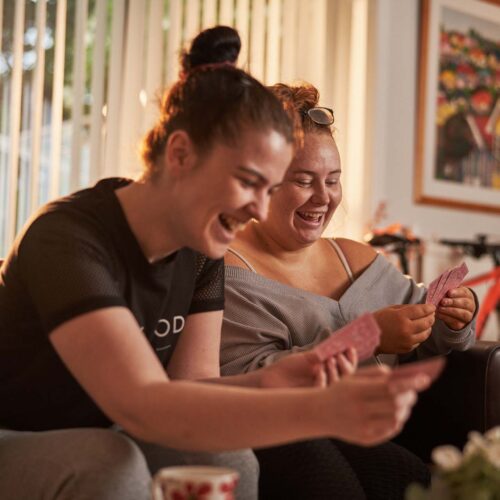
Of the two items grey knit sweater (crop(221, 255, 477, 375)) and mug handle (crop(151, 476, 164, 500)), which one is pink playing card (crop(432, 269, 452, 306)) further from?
mug handle (crop(151, 476, 164, 500))

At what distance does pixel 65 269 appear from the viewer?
1236 mm

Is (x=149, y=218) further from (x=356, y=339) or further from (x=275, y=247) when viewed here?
(x=275, y=247)

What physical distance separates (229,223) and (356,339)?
27 centimetres

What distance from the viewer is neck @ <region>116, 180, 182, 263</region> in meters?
1.38

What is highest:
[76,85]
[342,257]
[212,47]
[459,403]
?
[76,85]

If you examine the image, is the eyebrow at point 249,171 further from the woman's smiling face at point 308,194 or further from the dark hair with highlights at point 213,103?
the woman's smiling face at point 308,194

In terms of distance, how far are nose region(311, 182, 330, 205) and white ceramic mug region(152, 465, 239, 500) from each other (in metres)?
1.07

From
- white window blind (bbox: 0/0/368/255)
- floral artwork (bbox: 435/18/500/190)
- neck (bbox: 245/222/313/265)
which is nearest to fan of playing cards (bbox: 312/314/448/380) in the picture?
neck (bbox: 245/222/313/265)

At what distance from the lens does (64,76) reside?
11.0 ft

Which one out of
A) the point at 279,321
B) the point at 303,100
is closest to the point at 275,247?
the point at 279,321

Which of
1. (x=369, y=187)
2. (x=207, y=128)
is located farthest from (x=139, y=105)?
(x=207, y=128)

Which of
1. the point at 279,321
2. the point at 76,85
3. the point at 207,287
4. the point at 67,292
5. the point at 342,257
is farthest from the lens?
the point at 76,85

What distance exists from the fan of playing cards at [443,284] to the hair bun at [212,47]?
2.54 ft

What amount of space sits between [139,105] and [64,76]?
310 mm
